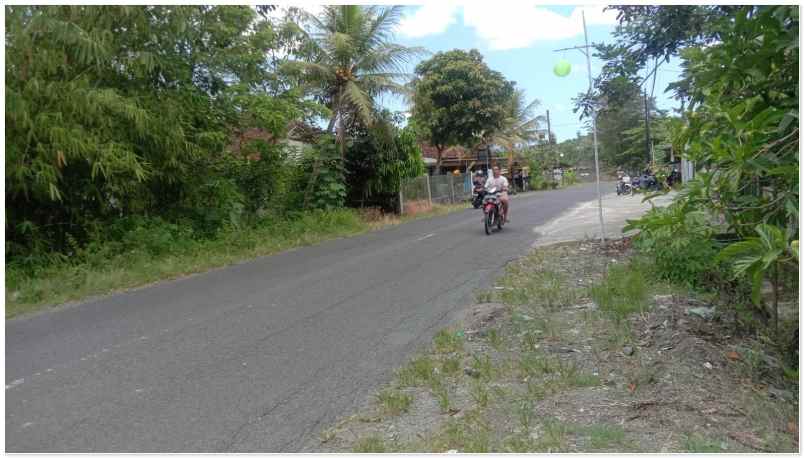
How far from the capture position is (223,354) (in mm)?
5445

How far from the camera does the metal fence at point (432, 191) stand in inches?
925

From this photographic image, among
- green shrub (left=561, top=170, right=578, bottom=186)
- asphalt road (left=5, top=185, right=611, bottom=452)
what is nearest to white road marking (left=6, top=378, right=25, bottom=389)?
asphalt road (left=5, top=185, right=611, bottom=452)

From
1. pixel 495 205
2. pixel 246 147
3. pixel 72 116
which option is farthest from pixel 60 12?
pixel 495 205

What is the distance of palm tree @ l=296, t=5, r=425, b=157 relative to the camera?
59.5ft

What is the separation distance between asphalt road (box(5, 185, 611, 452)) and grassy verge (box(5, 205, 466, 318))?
54cm

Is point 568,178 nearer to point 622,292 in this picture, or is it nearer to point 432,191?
point 432,191

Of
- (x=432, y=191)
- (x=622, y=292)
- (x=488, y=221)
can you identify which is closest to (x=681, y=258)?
(x=622, y=292)

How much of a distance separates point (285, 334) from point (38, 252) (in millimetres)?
6519

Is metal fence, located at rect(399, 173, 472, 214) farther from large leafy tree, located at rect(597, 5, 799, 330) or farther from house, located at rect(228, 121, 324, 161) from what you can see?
large leafy tree, located at rect(597, 5, 799, 330)

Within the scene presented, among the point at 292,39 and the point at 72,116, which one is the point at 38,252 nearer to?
the point at 72,116

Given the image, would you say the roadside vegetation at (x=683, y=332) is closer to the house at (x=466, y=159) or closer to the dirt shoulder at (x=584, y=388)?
the dirt shoulder at (x=584, y=388)

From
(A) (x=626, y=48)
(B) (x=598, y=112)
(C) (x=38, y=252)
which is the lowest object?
(C) (x=38, y=252)

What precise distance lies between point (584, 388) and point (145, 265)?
7992 mm

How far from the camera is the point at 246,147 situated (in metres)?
14.1
